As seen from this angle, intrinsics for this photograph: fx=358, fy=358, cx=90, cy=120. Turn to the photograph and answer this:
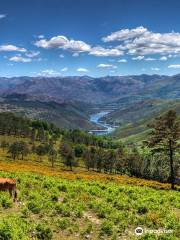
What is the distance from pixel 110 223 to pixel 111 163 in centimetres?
17697

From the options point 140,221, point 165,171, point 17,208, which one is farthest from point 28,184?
point 165,171

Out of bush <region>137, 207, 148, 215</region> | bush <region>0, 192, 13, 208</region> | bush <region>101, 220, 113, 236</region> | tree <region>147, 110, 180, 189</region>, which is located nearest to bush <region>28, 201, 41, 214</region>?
bush <region>0, 192, 13, 208</region>

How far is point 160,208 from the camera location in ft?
79.9

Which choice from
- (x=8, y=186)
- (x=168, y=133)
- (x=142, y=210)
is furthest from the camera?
(x=168, y=133)

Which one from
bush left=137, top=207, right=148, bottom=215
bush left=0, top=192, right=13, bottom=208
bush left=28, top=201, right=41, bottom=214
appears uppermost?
bush left=0, top=192, right=13, bottom=208

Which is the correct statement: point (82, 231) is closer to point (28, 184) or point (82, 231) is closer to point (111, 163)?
point (28, 184)

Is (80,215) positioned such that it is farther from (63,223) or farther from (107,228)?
(107,228)

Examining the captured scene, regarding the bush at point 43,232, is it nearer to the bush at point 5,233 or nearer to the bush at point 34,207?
the bush at point 5,233

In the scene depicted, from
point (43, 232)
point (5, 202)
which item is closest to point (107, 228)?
point (43, 232)

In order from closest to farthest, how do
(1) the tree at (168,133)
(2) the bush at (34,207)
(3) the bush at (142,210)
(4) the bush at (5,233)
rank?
1. (4) the bush at (5,233)
2. (2) the bush at (34,207)
3. (3) the bush at (142,210)
4. (1) the tree at (168,133)

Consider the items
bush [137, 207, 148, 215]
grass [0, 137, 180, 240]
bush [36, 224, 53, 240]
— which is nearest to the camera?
bush [36, 224, 53, 240]

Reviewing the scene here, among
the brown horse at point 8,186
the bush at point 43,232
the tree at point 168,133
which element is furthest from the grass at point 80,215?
the tree at point 168,133

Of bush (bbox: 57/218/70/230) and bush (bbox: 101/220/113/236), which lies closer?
bush (bbox: 101/220/113/236)

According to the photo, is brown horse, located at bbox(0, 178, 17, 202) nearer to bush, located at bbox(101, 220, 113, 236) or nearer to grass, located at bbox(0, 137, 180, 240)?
grass, located at bbox(0, 137, 180, 240)
